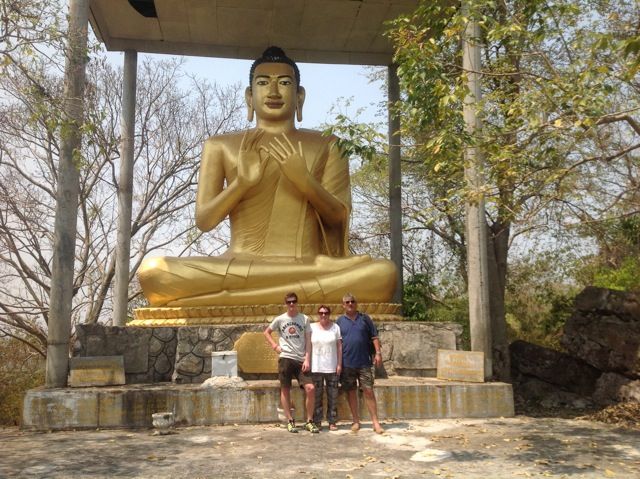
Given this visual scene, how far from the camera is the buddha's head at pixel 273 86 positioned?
8.73 metres

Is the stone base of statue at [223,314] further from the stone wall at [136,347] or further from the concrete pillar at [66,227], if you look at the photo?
the concrete pillar at [66,227]

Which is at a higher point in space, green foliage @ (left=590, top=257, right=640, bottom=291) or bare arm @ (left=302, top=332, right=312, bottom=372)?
green foliage @ (left=590, top=257, right=640, bottom=291)

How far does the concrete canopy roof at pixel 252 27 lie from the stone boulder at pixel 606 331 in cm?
471

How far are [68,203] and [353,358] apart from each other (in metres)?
3.15

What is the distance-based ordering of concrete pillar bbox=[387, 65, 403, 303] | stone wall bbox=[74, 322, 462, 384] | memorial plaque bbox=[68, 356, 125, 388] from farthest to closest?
concrete pillar bbox=[387, 65, 403, 303]
stone wall bbox=[74, 322, 462, 384]
memorial plaque bbox=[68, 356, 125, 388]

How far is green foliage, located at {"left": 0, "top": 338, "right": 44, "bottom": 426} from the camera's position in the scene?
8.00 m

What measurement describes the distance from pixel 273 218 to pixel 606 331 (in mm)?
4495

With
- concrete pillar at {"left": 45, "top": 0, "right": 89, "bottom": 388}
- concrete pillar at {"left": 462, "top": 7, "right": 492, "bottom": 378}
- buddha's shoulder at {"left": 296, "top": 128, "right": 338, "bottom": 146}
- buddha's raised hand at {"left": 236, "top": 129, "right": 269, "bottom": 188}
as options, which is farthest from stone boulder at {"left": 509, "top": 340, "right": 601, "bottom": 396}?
concrete pillar at {"left": 45, "top": 0, "right": 89, "bottom": 388}

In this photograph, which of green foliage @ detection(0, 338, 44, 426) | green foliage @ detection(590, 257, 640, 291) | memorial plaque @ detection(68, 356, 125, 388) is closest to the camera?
memorial plaque @ detection(68, 356, 125, 388)

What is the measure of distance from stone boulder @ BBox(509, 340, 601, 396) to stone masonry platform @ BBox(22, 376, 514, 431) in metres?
3.41

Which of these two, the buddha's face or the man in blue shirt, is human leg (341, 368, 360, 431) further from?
the buddha's face

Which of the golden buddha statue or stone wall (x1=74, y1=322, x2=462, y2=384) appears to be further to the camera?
the golden buddha statue

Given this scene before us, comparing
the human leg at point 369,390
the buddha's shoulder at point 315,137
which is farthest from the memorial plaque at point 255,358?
the buddha's shoulder at point 315,137

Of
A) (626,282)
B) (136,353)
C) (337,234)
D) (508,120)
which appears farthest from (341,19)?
(626,282)
